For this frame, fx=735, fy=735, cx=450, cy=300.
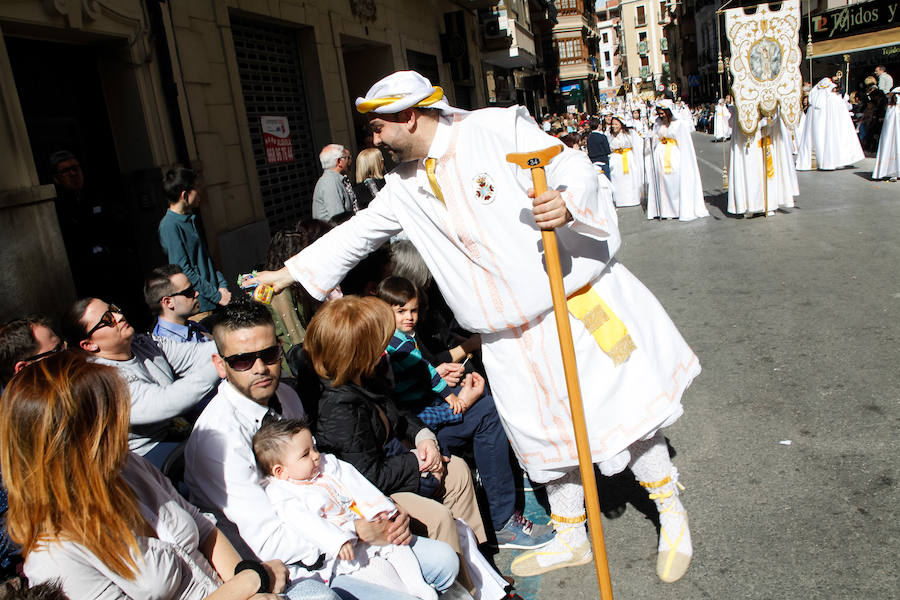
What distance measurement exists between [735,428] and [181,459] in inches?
117

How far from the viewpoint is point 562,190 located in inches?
103

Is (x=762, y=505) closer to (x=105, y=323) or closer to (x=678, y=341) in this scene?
(x=678, y=341)

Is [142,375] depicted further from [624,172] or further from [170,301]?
[624,172]

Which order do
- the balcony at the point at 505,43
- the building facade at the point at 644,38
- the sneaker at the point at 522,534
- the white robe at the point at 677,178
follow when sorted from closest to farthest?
the sneaker at the point at 522,534
the white robe at the point at 677,178
the balcony at the point at 505,43
the building facade at the point at 644,38

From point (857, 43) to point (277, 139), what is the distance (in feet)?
83.5

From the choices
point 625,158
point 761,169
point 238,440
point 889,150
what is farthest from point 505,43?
point 238,440

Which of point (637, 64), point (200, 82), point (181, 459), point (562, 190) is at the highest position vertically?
point (637, 64)

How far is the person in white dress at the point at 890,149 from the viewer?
12.9 meters

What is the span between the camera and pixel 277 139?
32.8 ft

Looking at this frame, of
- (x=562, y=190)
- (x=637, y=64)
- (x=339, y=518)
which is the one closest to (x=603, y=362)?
(x=562, y=190)

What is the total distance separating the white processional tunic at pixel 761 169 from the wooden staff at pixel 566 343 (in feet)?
30.8

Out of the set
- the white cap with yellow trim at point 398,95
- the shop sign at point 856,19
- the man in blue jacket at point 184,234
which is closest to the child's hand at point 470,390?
Result: the white cap with yellow trim at point 398,95

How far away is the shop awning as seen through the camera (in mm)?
25852

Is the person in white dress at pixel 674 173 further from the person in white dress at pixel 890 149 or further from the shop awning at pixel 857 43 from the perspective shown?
the shop awning at pixel 857 43
